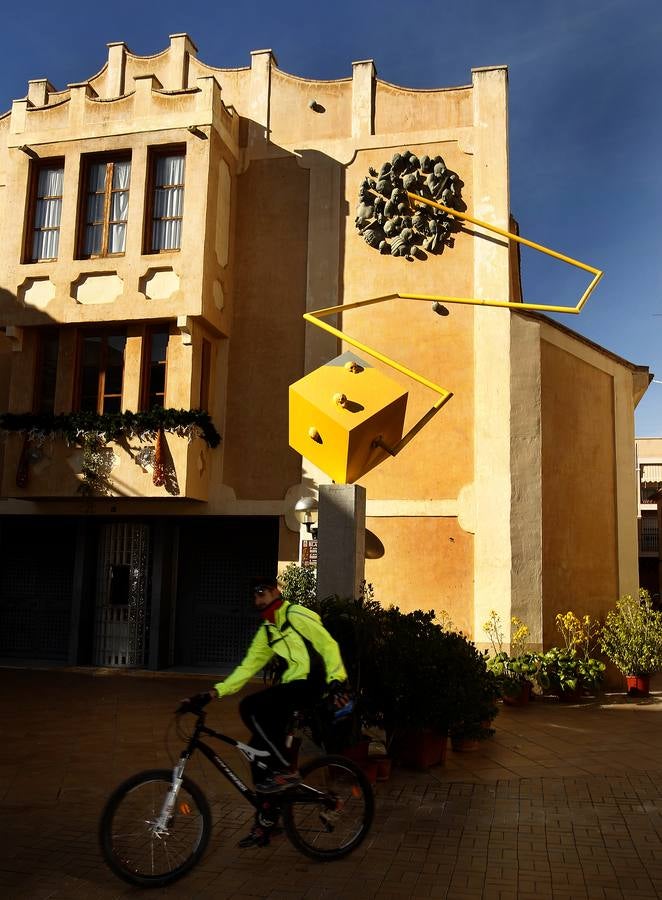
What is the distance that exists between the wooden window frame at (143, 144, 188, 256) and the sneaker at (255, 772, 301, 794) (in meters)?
11.4

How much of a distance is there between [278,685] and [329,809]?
33.6 inches

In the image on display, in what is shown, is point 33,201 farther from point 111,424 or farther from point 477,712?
point 477,712

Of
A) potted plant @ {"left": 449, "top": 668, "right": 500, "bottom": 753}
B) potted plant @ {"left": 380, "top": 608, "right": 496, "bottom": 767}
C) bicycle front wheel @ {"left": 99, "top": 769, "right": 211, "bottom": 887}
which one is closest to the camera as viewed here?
bicycle front wheel @ {"left": 99, "top": 769, "right": 211, "bottom": 887}

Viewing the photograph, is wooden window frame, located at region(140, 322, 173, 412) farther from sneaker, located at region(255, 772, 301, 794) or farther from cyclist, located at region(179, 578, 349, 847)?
sneaker, located at region(255, 772, 301, 794)

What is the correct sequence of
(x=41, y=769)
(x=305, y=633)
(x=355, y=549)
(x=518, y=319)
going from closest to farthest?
(x=305, y=633), (x=41, y=769), (x=355, y=549), (x=518, y=319)

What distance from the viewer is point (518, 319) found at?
13.8m

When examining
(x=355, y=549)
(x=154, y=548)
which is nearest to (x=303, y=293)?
(x=154, y=548)

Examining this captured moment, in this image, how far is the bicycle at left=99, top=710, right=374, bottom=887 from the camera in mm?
4844

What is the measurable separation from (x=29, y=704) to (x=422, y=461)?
7.24 meters

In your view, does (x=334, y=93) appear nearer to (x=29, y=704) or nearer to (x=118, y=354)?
(x=118, y=354)

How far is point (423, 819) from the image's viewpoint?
6391 millimetres

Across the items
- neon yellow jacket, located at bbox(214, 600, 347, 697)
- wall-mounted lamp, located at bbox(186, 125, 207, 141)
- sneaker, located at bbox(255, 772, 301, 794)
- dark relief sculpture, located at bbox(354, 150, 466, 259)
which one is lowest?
sneaker, located at bbox(255, 772, 301, 794)

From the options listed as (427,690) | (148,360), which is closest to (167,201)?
(148,360)

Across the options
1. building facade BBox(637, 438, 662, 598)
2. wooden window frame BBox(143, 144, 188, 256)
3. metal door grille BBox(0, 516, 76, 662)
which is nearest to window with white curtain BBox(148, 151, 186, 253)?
wooden window frame BBox(143, 144, 188, 256)
